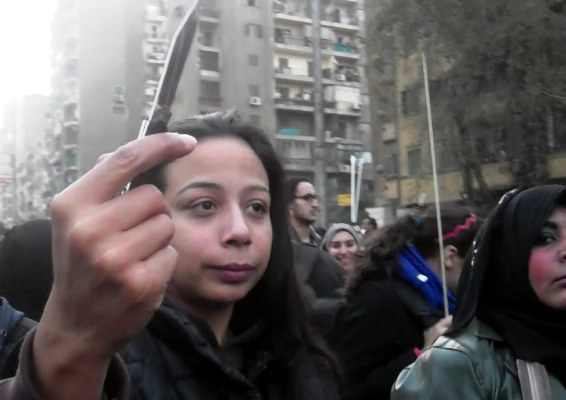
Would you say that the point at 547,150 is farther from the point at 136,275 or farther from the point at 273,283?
the point at 136,275

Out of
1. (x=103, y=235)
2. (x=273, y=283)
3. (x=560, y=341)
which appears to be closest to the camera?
(x=103, y=235)

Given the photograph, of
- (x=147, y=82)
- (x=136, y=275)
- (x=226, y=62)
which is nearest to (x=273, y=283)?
(x=226, y=62)

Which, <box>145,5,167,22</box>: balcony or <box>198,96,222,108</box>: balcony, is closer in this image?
<box>145,5,167,22</box>: balcony

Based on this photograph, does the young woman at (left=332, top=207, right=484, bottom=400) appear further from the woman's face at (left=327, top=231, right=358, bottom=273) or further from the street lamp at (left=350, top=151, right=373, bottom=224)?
the street lamp at (left=350, top=151, right=373, bottom=224)

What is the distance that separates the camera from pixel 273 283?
6.02 ft

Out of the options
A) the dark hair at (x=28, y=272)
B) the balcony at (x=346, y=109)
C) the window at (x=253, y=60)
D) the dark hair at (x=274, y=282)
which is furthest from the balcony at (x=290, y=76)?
the dark hair at (x=274, y=282)

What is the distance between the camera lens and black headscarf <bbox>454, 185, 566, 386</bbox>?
6.22 ft

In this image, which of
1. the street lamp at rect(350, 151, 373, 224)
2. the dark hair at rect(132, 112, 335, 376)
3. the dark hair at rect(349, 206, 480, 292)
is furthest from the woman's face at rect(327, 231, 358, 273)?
the street lamp at rect(350, 151, 373, 224)

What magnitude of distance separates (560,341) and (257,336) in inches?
34.3

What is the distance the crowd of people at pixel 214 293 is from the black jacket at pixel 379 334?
86 centimetres

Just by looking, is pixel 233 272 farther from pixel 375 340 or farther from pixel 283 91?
pixel 283 91

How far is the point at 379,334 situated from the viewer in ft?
9.67

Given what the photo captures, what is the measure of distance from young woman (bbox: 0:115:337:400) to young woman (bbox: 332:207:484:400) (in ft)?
3.68

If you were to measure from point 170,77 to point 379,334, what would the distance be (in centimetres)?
231
